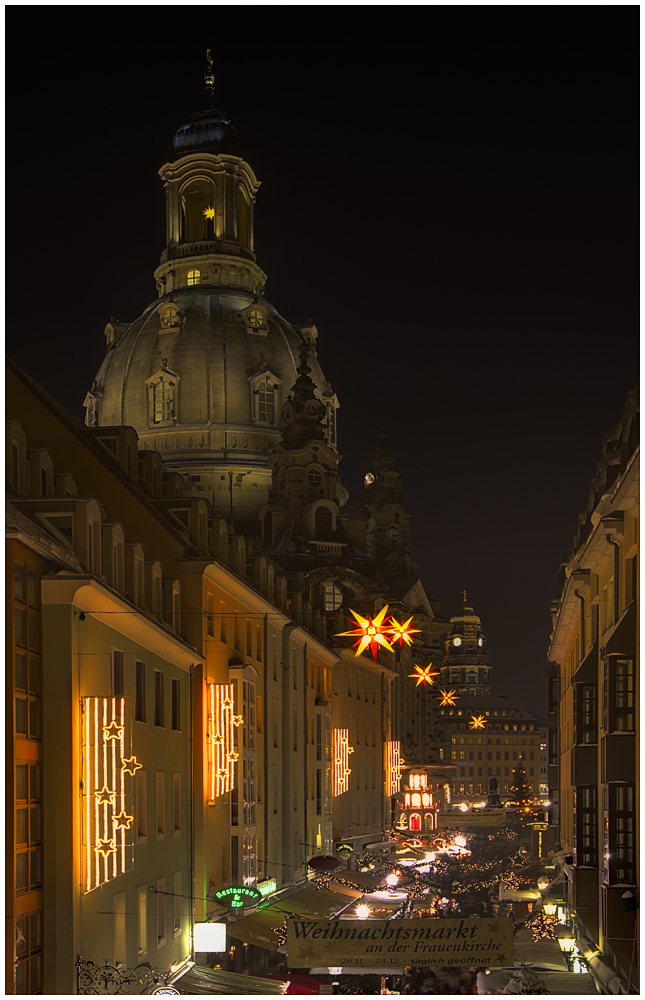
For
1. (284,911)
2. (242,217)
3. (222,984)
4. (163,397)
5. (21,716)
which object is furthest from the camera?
(242,217)

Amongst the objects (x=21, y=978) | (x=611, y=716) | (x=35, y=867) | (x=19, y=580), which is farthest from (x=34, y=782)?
(x=611, y=716)

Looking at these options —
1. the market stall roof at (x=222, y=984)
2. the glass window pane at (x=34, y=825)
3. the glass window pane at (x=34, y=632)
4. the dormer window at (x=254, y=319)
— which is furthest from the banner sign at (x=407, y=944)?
the dormer window at (x=254, y=319)

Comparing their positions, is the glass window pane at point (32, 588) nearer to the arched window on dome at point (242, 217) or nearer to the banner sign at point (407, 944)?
the banner sign at point (407, 944)

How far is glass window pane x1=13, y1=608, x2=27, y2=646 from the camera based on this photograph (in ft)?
88.2

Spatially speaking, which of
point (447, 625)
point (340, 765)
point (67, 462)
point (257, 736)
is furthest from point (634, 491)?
point (447, 625)

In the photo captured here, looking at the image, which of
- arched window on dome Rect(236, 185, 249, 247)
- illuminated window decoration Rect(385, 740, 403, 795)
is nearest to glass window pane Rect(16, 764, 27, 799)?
illuminated window decoration Rect(385, 740, 403, 795)

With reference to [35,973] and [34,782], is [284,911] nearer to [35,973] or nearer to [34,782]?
[35,973]

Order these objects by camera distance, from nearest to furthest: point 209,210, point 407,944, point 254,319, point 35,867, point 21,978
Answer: point 21,978 < point 35,867 < point 407,944 < point 254,319 < point 209,210

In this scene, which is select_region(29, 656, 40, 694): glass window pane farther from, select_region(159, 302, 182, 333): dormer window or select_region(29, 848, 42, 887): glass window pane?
select_region(159, 302, 182, 333): dormer window

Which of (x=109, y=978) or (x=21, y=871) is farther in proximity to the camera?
(x=109, y=978)

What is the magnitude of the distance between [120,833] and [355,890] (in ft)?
120

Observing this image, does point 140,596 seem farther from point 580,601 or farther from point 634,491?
point 580,601

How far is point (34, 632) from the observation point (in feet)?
92.5

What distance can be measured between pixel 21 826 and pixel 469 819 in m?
157
